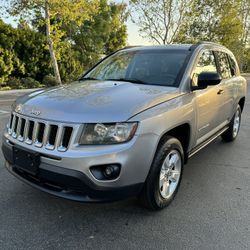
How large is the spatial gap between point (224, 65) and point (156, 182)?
279 cm

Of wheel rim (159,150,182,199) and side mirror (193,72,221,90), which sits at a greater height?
side mirror (193,72,221,90)

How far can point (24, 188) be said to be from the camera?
145 inches

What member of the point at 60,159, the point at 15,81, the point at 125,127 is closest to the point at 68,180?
the point at 60,159

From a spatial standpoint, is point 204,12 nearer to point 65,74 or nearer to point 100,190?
point 65,74

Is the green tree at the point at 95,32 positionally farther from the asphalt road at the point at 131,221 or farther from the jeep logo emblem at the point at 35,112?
the jeep logo emblem at the point at 35,112

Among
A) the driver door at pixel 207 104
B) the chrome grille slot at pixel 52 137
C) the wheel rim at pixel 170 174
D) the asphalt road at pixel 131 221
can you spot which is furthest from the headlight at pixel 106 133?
the driver door at pixel 207 104

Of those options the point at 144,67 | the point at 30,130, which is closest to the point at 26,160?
the point at 30,130

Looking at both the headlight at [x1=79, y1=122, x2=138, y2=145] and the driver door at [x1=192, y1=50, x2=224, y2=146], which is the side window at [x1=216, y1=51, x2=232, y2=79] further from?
the headlight at [x1=79, y1=122, x2=138, y2=145]

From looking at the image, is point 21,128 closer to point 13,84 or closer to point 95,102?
point 95,102

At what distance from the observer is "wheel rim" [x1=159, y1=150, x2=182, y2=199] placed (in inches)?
125

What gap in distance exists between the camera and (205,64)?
4.16 metres

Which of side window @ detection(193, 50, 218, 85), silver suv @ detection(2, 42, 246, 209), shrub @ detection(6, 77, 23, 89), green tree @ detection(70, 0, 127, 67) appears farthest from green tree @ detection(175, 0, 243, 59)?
silver suv @ detection(2, 42, 246, 209)

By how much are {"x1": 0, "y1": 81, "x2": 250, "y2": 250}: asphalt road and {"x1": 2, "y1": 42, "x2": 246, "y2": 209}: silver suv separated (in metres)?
0.26

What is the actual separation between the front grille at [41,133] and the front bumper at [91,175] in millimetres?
105
